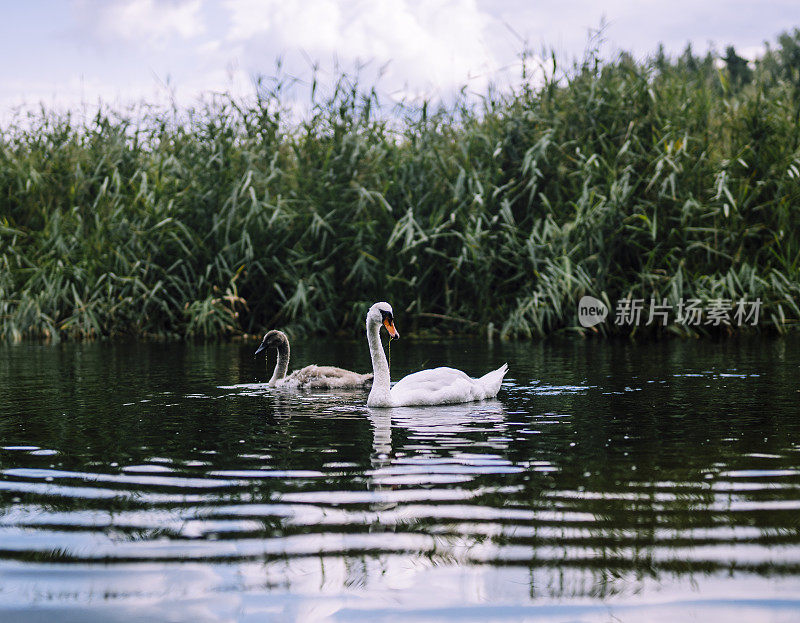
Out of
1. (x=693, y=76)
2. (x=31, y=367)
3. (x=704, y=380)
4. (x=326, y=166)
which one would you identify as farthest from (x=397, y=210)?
(x=704, y=380)

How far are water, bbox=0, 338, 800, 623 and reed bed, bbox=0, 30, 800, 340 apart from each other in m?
5.99


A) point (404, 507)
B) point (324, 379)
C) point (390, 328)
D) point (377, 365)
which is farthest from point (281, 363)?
point (404, 507)

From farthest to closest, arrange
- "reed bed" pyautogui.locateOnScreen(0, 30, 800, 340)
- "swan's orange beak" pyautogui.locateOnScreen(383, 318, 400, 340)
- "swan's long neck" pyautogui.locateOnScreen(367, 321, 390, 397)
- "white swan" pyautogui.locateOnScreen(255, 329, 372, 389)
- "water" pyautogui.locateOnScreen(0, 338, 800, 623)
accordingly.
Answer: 1. "reed bed" pyautogui.locateOnScreen(0, 30, 800, 340)
2. "white swan" pyautogui.locateOnScreen(255, 329, 372, 389)
3. "swan's long neck" pyautogui.locateOnScreen(367, 321, 390, 397)
4. "swan's orange beak" pyautogui.locateOnScreen(383, 318, 400, 340)
5. "water" pyautogui.locateOnScreen(0, 338, 800, 623)

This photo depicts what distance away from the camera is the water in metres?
3.13

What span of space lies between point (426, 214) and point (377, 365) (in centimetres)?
781

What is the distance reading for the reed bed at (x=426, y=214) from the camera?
1398 cm

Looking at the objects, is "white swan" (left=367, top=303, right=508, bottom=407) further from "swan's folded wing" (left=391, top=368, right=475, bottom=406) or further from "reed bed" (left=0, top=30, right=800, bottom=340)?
"reed bed" (left=0, top=30, right=800, bottom=340)

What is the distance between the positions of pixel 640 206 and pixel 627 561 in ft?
36.6

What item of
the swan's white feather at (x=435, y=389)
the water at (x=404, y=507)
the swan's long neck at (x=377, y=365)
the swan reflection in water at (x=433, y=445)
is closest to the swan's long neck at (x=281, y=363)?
the water at (x=404, y=507)

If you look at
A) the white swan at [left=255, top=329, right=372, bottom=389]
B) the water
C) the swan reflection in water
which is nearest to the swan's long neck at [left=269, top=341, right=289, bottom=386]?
the white swan at [left=255, top=329, right=372, bottom=389]

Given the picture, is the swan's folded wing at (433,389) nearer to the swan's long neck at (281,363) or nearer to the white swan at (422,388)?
the white swan at (422,388)

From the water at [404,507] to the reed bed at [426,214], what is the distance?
599 cm

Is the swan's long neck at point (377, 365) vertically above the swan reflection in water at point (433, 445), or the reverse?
the swan's long neck at point (377, 365)

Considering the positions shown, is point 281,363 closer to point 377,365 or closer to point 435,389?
point 377,365
